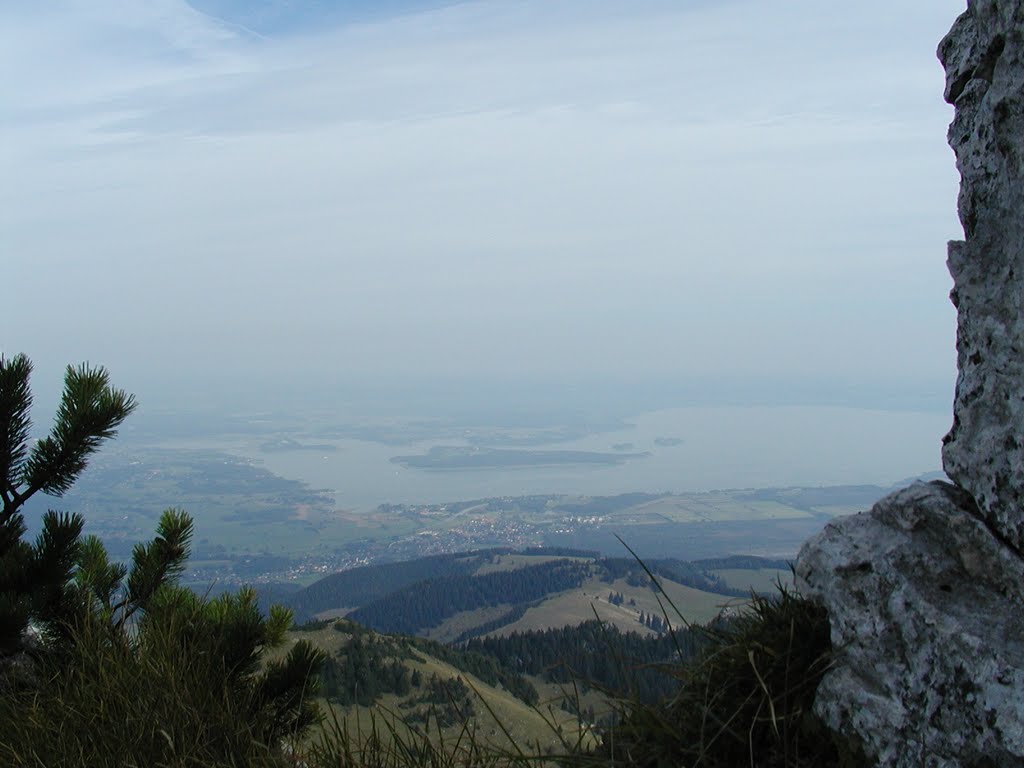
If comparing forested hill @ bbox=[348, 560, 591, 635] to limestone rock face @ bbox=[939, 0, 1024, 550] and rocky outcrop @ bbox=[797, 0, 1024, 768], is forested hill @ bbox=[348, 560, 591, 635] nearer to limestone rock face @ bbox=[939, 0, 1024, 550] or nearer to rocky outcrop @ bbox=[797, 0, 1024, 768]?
rocky outcrop @ bbox=[797, 0, 1024, 768]

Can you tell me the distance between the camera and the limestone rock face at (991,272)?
3395 millimetres

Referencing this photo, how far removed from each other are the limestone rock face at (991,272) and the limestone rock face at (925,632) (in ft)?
Result: 0.51

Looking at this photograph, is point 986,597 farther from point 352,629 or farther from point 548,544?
point 548,544

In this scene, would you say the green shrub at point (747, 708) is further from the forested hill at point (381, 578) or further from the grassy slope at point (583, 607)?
the forested hill at point (381, 578)

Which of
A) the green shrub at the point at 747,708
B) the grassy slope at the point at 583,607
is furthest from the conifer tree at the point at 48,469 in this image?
the grassy slope at the point at 583,607

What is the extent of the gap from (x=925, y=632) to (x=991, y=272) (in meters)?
1.39

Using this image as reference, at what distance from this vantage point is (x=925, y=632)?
11.0 feet

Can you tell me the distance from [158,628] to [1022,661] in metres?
5.40

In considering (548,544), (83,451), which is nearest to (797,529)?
(548,544)

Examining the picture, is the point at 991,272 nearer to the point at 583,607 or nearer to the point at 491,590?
the point at 583,607

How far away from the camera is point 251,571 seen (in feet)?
504

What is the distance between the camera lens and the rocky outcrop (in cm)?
319

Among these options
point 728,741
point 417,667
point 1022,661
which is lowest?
point 417,667

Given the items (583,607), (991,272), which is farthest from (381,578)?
(991,272)
